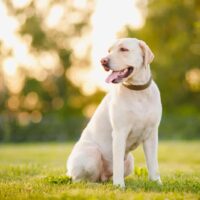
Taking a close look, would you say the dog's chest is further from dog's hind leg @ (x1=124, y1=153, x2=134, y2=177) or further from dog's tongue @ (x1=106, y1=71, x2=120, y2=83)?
dog's hind leg @ (x1=124, y1=153, x2=134, y2=177)

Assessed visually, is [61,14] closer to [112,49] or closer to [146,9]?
[146,9]

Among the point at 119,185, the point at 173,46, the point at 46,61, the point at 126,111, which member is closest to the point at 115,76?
the point at 126,111

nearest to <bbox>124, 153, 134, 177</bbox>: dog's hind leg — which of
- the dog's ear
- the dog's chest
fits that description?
the dog's chest

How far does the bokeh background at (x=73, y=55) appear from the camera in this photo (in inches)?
1677

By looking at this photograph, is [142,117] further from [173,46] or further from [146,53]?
[173,46]

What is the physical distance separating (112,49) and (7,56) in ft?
120

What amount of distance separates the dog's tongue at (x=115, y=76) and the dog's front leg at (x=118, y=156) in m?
0.68

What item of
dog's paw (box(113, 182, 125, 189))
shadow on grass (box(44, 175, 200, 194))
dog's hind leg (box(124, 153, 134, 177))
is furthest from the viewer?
dog's hind leg (box(124, 153, 134, 177))

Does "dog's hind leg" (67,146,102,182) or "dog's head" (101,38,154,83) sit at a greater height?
"dog's head" (101,38,154,83)

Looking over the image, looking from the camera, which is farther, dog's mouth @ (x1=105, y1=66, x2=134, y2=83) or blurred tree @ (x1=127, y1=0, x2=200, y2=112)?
blurred tree @ (x1=127, y1=0, x2=200, y2=112)

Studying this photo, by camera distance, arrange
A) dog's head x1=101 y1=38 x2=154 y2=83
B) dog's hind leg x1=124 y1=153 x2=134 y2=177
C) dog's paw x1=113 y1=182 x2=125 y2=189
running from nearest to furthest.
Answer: dog's paw x1=113 y1=182 x2=125 y2=189 → dog's head x1=101 y1=38 x2=154 y2=83 → dog's hind leg x1=124 y1=153 x2=134 y2=177

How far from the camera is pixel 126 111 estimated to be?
→ 24.9ft

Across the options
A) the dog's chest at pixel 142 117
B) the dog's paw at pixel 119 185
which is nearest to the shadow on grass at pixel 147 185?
the dog's paw at pixel 119 185

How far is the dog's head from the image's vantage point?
757 centimetres
